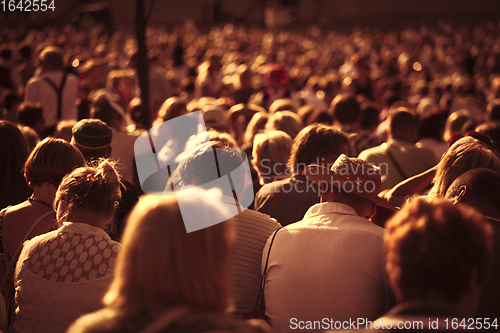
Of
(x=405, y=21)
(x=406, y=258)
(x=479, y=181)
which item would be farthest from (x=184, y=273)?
(x=405, y=21)

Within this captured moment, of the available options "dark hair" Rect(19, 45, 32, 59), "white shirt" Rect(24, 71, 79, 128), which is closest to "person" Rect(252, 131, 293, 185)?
"white shirt" Rect(24, 71, 79, 128)

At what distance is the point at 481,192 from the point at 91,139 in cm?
235

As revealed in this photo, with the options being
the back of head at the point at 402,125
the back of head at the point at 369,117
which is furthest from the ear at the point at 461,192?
the back of head at the point at 369,117

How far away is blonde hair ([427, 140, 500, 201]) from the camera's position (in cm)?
252

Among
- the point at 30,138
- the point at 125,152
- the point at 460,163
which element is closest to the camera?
the point at 460,163

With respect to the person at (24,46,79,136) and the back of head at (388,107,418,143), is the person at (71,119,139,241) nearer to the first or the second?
the back of head at (388,107,418,143)

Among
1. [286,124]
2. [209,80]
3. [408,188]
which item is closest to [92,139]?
[286,124]

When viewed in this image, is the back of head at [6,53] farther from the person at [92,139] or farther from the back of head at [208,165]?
the back of head at [208,165]

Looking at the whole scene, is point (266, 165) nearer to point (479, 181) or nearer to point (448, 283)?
point (479, 181)

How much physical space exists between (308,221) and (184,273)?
3.52ft

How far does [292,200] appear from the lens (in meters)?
3.00

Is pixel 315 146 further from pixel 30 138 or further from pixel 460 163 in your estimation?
pixel 30 138

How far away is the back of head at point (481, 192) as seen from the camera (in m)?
2.04

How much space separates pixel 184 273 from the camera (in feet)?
4.07
